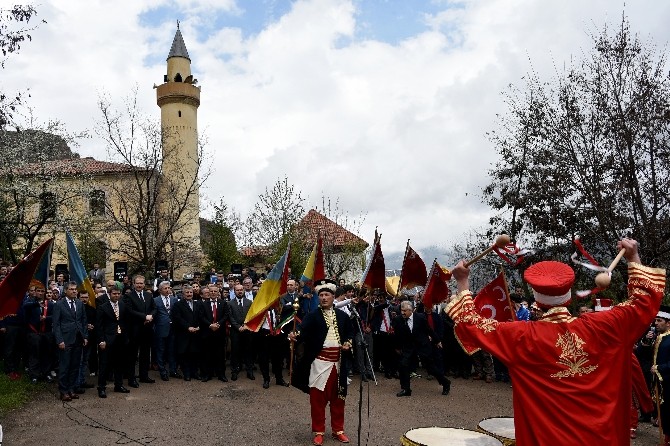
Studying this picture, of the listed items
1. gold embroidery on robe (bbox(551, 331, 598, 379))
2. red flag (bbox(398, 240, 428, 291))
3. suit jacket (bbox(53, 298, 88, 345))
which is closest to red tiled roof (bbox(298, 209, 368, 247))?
suit jacket (bbox(53, 298, 88, 345))

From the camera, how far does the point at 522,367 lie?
4082 mm

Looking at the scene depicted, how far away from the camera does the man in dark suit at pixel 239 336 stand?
12.5 m

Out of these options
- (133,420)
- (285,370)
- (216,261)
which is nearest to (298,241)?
(216,261)

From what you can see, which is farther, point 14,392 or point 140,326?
point 140,326

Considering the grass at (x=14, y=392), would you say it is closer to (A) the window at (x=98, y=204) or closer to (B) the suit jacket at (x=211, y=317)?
(B) the suit jacket at (x=211, y=317)

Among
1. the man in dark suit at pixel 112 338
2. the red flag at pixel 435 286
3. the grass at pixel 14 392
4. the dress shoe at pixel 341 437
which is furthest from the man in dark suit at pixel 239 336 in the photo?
the red flag at pixel 435 286

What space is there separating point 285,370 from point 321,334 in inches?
229

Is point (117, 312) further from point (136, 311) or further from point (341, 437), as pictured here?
point (341, 437)

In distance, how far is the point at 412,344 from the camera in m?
11.5

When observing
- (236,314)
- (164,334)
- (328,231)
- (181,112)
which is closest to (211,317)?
(236,314)

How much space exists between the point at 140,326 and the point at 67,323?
1672 mm

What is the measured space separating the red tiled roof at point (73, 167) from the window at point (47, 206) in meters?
1.34

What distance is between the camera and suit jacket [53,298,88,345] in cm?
1005

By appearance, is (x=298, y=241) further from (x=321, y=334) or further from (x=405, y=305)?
(x=321, y=334)
